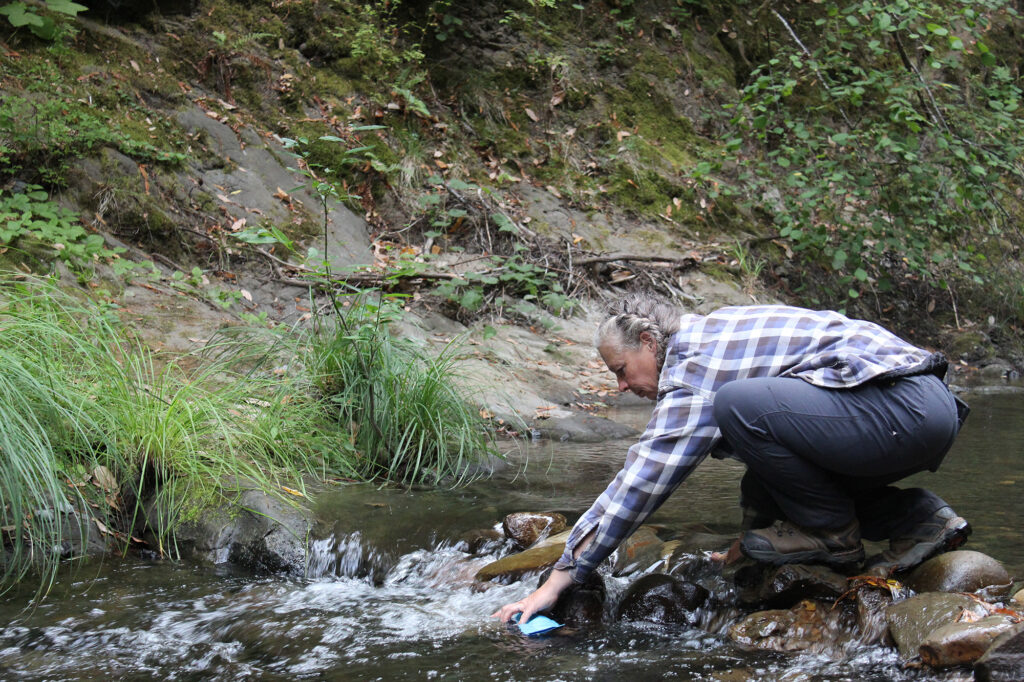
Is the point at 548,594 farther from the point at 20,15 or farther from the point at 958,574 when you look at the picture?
the point at 20,15

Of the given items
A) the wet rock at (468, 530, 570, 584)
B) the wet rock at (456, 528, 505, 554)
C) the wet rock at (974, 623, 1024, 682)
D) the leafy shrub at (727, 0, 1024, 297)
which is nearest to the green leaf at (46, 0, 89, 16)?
the leafy shrub at (727, 0, 1024, 297)

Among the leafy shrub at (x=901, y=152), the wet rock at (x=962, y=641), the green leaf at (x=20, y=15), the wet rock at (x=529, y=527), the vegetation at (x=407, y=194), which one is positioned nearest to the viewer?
the wet rock at (x=962, y=641)

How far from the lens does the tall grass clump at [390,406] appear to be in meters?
4.22

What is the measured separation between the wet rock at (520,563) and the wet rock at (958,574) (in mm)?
1163

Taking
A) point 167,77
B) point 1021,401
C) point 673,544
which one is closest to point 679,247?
point 1021,401

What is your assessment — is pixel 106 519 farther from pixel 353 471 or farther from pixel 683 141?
pixel 683 141

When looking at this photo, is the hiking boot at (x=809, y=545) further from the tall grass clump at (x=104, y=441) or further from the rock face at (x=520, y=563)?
the tall grass clump at (x=104, y=441)

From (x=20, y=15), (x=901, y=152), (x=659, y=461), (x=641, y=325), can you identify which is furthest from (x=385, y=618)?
(x=20, y=15)

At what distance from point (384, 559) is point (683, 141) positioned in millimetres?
7457

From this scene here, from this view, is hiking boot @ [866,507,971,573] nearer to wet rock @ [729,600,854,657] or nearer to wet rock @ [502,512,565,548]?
wet rock @ [729,600,854,657]

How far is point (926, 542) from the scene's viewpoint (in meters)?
2.57

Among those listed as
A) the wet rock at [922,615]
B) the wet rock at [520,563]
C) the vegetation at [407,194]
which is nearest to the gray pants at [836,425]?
the wet rock at [922,615]

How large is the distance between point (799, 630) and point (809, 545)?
0.83ft

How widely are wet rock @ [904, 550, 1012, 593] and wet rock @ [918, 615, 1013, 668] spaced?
0.24 m
